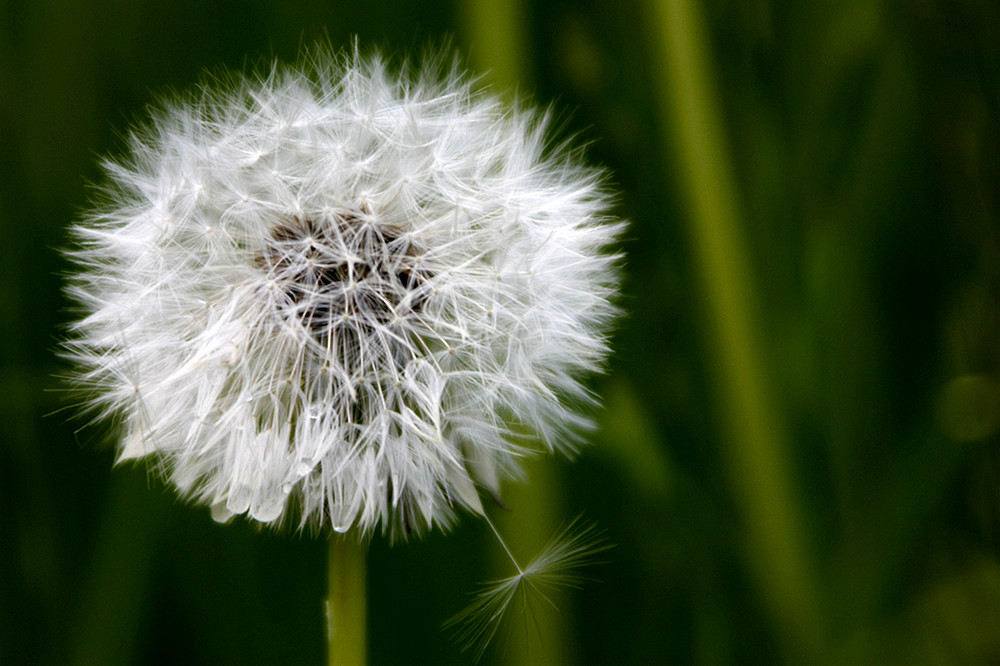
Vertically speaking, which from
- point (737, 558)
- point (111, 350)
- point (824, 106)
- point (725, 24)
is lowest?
point (737, 558)

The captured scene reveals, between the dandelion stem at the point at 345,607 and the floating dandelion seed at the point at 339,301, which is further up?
the floating dandelion seed at the point at 339,301

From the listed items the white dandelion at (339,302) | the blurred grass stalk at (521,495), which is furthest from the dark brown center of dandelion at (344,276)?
the blurred grass stalk at (521,495)

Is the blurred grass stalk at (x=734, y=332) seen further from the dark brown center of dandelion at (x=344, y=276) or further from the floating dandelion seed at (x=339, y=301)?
the dark brown center of dandelion at (x=344, y=276)

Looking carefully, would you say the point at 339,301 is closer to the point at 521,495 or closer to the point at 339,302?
the point at 339,302

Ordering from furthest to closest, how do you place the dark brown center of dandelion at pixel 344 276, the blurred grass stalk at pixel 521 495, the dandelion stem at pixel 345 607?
1. the blurred grass stalk at pixel 521 495
2. the dark brown center of dandelion at pixel 344 276
3. the dandelion stem at pixel 345 607

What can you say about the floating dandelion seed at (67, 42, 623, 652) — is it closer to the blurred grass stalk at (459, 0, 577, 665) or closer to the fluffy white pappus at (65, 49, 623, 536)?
the fluffy white pappus at (65, 49, 623, 536)

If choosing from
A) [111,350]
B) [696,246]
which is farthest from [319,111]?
[696,246]

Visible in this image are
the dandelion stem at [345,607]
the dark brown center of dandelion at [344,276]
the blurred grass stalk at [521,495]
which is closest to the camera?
the dandelion stem at [345,607]

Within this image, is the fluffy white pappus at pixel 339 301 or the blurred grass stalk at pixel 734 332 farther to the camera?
the blurred grass stalk at pixel 734 332

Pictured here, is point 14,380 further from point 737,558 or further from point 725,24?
point 725,24
